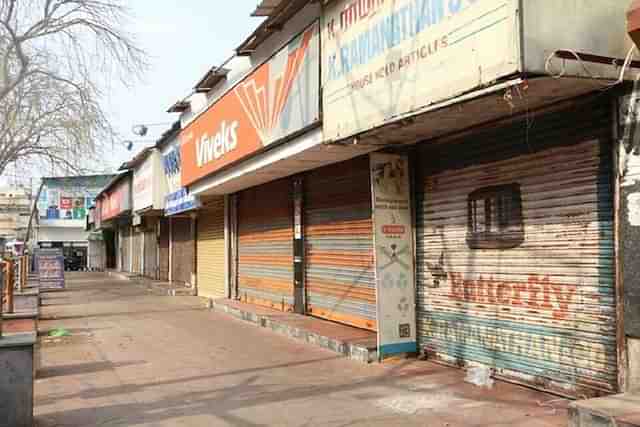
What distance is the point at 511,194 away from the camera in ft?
22.4

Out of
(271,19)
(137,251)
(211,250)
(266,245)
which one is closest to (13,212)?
(137,251)

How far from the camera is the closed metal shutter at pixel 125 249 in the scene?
37406 mm

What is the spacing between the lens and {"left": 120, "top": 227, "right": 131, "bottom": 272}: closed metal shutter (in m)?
37.4

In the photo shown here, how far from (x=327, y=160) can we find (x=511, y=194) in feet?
13.5

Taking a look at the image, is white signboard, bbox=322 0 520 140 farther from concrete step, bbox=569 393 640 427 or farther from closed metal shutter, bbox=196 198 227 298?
closed metal shutter, bbox=196 198 227 298

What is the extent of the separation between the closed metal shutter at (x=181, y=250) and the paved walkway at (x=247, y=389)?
10.3 metres

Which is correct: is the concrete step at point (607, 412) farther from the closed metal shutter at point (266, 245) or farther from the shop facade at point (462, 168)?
the closed metal shutter at point (266, 245)

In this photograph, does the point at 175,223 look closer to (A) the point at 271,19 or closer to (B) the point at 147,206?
(B) the point at 147,206

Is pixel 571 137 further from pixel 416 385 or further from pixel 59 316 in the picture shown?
pixel 59 316

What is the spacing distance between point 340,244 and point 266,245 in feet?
12.1

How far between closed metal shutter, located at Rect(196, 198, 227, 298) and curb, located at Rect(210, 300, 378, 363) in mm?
3117

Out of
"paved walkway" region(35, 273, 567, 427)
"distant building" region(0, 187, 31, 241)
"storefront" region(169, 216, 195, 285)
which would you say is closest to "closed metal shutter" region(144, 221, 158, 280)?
"storefront" region(169, 216, 195, 285)

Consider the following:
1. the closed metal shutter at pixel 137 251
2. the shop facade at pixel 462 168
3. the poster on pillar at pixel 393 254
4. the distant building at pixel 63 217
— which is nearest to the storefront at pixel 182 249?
the closed metal shutter at pixel 137 251

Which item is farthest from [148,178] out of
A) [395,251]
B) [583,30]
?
[583,30]
